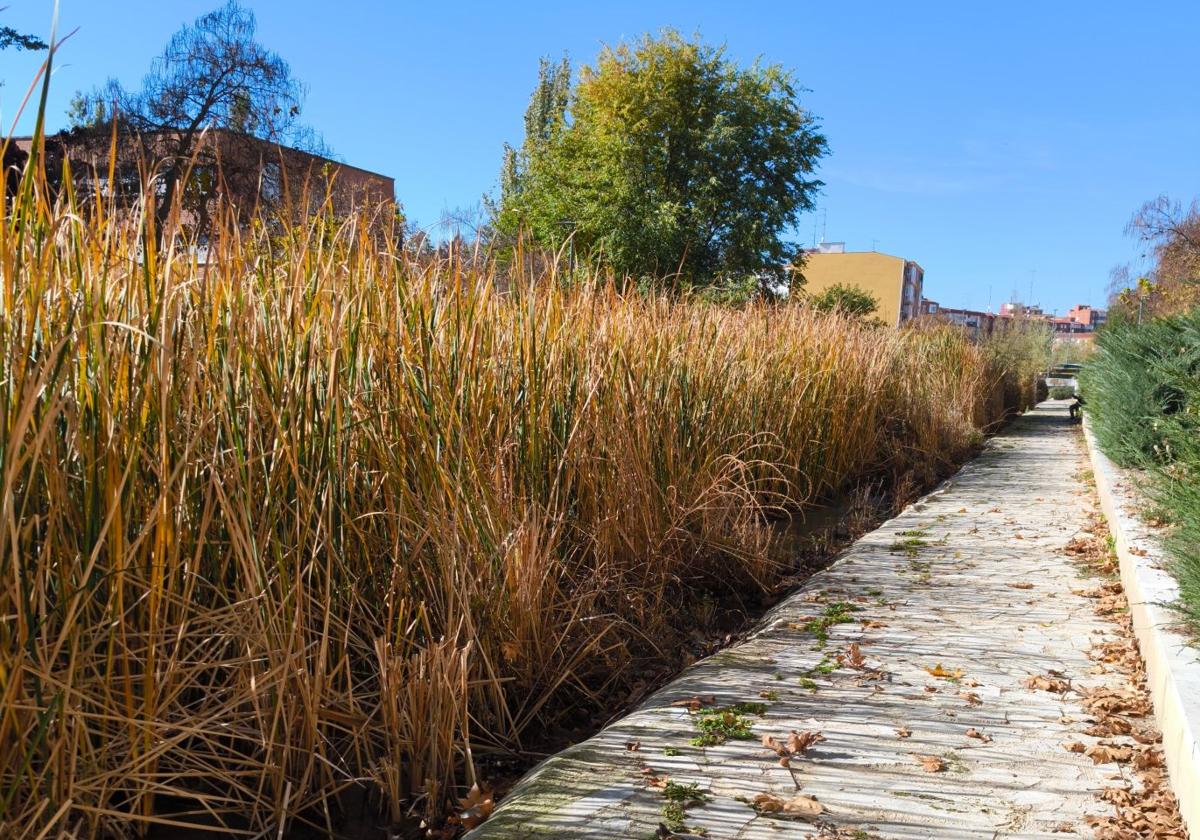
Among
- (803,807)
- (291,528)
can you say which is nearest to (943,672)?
(803,807)

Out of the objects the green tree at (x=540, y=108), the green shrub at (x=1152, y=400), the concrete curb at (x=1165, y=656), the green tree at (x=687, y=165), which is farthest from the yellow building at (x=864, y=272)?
the concrete curb at (x=1165, y=656)

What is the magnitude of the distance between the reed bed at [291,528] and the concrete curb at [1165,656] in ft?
5.98

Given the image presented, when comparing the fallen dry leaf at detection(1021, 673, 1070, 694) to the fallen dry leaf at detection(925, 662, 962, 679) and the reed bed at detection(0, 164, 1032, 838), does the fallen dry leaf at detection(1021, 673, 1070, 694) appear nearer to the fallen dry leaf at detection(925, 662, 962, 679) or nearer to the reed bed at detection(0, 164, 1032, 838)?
the fallen dry leaf at detection(925, 662, 962, 679)

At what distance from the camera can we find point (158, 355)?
2.24m

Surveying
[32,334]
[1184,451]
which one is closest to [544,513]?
[32,334]

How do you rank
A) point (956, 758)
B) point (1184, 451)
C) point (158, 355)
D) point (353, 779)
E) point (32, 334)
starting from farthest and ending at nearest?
point (1184, 451) → point (956, 758) → point (353, 779) → point (158, 355) → point (32, 334)

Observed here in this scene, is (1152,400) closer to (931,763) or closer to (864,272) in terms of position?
(931,763)

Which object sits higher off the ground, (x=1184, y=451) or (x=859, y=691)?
(x=1184, y=451)

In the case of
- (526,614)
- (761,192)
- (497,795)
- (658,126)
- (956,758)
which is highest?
(658,126)

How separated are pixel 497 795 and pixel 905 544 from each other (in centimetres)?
372

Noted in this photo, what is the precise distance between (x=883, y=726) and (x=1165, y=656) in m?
1.04

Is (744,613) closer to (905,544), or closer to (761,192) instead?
(905,544)

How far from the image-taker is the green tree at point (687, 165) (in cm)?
2309

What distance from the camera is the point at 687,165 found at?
936 inches
